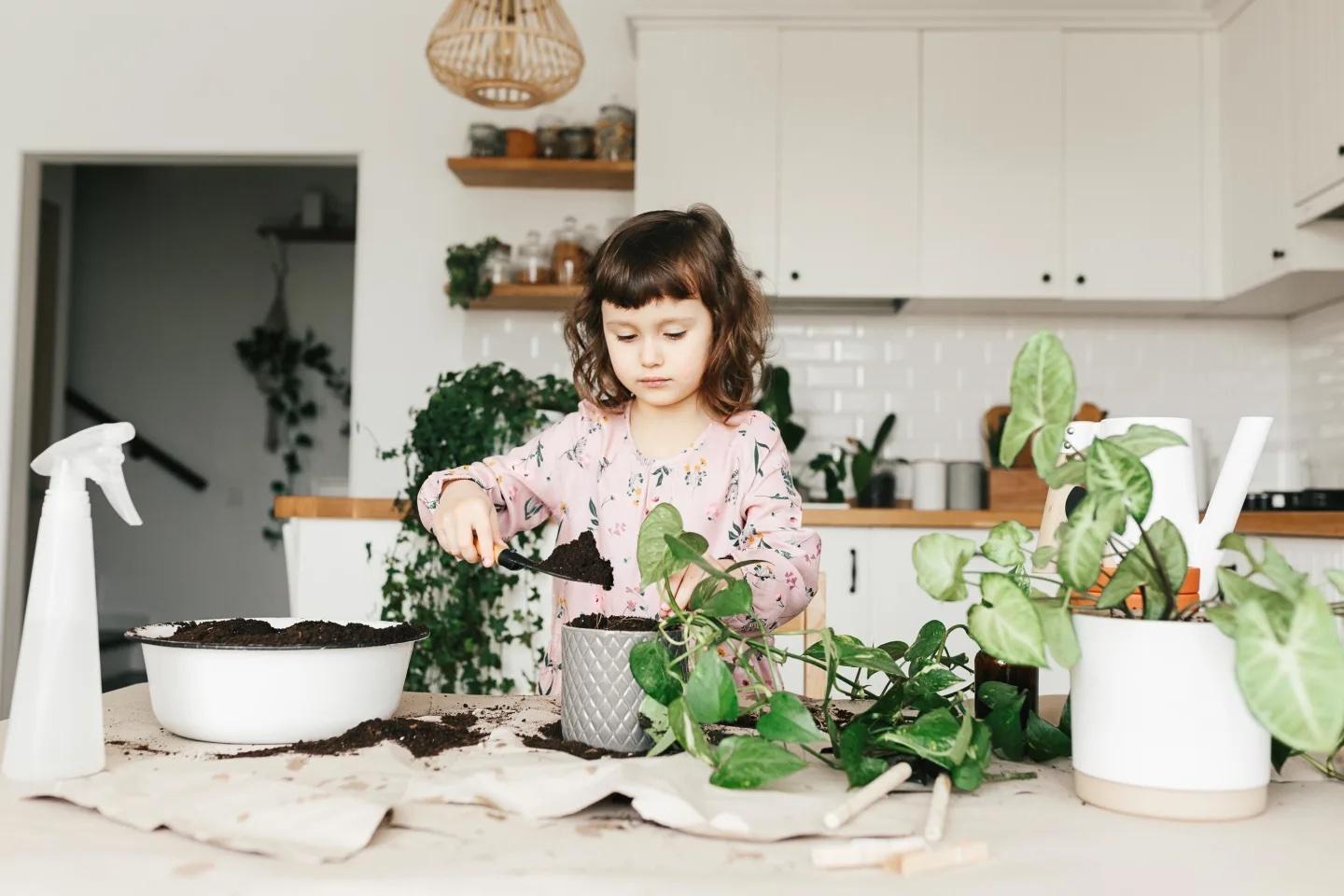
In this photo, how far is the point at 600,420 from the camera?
1550mm

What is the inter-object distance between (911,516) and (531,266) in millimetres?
1399

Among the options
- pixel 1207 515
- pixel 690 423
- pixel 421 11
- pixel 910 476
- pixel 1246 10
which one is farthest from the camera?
pixel 421 11

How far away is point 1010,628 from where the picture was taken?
671 millimetres

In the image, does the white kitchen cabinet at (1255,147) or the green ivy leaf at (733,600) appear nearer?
the green ivy leaf at (733,600)

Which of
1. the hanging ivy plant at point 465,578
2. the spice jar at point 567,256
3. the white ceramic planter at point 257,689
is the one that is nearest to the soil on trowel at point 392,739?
the white ceramic planter at point 257,689

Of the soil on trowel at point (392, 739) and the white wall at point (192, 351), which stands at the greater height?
the white wall at point (192, 351)

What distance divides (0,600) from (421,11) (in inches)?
94.3

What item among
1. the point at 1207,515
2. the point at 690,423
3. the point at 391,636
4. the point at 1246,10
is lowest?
the point at 391,636

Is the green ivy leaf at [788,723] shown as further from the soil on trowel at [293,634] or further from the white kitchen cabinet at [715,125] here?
the white kitchen cabinet at [715,125]

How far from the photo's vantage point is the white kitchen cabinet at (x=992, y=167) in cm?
343

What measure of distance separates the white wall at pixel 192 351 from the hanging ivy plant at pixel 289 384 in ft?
0.16

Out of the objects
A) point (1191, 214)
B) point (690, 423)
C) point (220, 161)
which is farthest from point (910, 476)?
point (220, 161)

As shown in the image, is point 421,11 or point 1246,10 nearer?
point 1246,10

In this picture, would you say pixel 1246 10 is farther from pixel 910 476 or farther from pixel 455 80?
pixel 455 80
